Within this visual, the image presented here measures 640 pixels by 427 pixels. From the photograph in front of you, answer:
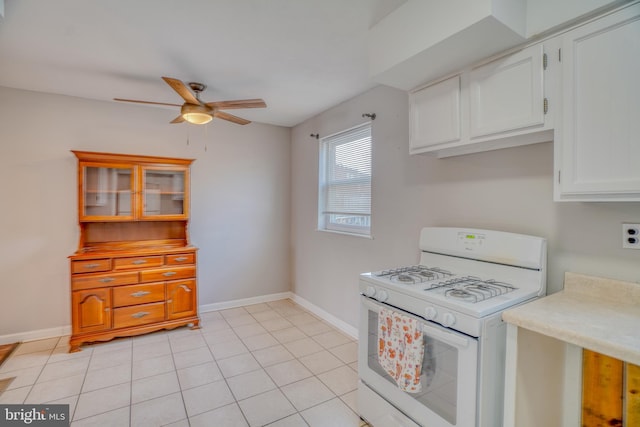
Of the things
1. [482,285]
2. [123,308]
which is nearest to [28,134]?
[123,308]

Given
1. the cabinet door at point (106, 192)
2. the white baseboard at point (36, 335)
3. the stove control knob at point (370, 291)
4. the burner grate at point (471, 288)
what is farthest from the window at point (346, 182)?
the white baseboard at point (36, 335)

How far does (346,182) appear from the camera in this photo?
11.3ft

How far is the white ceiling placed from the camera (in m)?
1.79

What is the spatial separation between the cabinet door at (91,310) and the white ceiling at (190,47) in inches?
77.7

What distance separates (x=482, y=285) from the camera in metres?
1.64

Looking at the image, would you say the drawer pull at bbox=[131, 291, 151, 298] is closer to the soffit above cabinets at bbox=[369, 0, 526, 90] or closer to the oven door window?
the oven door window

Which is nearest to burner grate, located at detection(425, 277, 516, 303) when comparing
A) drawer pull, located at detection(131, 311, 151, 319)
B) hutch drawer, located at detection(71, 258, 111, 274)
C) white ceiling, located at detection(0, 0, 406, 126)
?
white ceiling, located at detection(0, 0, 406, 126)

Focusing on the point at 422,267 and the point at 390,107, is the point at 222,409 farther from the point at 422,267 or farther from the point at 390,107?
the point at 390,107

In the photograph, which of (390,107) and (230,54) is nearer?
(230,54)

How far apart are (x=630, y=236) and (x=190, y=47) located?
2803 mm

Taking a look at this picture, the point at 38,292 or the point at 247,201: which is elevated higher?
the point at 247,201

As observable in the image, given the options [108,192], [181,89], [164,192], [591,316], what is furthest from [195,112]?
[591,316]

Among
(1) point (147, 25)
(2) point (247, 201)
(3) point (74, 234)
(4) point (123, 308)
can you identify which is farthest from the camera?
(2) point (247, 201)

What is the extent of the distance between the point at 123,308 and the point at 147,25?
2.53m
